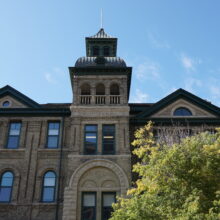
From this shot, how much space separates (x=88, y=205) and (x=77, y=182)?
5.07ft

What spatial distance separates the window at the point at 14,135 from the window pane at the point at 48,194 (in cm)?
397

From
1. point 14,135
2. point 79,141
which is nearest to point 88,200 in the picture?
point 79,141

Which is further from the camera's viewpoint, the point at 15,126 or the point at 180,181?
the point at 15,126

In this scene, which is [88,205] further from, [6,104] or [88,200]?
[6,104]

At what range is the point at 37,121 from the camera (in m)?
24.6

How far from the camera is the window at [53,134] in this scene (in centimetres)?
2400

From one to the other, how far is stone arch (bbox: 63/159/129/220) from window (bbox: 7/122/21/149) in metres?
5.33

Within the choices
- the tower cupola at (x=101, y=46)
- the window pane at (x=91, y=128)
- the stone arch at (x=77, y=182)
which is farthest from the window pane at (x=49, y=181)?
the tower cupola at (x=101, y=46)

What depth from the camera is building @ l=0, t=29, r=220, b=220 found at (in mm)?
21266

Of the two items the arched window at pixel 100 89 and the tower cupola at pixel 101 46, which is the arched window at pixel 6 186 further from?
the tower cupola at pixel 101 46

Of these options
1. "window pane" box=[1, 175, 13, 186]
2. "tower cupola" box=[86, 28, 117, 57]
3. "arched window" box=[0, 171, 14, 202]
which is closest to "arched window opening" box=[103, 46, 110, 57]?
"tower cupola" box=[86, 28, 117, 57]

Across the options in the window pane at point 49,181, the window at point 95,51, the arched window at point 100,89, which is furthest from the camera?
the window at point 95,51

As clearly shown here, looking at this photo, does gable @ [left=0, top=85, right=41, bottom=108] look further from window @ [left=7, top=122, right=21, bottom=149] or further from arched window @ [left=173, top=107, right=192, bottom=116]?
arched window @ [left=173, top=107, right=192, bottom=116]

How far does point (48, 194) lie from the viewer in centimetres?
2208
